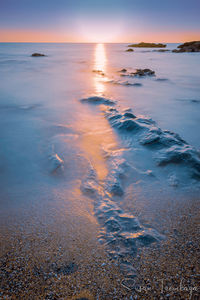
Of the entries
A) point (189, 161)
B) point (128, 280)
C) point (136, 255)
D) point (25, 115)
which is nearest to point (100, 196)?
point (136, 255)

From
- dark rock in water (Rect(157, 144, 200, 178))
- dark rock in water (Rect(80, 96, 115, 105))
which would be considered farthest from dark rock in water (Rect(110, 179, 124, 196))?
dark rock in water (Rect(80, 96, 115, 105))

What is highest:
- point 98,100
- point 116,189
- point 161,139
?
point 98,100

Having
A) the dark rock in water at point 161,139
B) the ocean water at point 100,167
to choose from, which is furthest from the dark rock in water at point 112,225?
the dark rock in water at point 161,139

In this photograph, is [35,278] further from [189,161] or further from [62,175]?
[189,161]

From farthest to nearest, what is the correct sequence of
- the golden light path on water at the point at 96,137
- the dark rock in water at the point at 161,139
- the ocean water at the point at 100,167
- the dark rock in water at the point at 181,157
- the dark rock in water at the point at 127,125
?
the dark rock in water at the point at 127,125
the dark rock in water at the point at 161,139
the golden light path on water at the point at 96,137
the dark rock in water at the point at 181,157
the ocean water at the point at 100,167

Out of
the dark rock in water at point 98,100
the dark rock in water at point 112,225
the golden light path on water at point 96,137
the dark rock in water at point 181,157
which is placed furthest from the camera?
the dark rock in water at point 98,100

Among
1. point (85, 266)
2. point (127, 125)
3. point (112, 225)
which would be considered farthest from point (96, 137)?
point (85, 266)

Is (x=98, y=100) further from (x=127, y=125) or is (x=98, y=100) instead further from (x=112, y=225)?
(x=112, y=225)

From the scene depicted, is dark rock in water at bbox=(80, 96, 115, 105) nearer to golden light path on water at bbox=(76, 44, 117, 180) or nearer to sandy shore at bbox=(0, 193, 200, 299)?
golden light path on water at bbox=(76, 44, 117, 180)

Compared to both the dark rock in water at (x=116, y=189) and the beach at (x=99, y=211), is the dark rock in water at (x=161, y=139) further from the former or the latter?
the dark rock in water at (x=116, y=189)

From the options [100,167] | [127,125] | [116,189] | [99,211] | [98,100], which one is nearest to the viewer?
[99,211]

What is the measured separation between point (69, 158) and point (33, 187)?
83 centimetres

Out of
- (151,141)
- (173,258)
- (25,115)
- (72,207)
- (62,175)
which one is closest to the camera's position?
(173,258)

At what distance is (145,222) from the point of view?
74.0 inches
